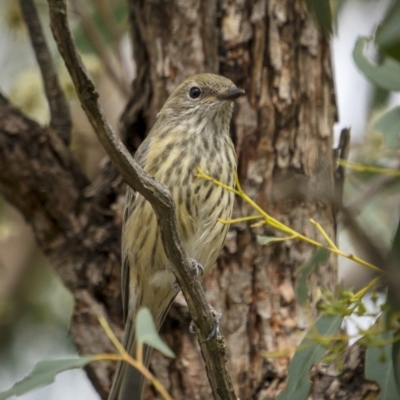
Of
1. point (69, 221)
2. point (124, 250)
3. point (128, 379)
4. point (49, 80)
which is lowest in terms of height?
point (128, 379)

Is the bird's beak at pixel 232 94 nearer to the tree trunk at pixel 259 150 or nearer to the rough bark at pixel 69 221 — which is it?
the tree trunk at pixel 259 150

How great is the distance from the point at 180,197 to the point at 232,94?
54 centimetres

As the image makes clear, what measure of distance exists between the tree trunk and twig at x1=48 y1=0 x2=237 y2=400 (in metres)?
0.90

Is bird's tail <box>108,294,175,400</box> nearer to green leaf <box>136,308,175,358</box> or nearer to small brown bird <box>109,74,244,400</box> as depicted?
small brown bird <box>109,74,244,400</box>

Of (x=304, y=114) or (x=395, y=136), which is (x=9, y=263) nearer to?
(x=304, y=114)

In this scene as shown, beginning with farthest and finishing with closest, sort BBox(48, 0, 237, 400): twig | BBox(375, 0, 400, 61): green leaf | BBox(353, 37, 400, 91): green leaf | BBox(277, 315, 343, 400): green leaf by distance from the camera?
BBox(353, 37, 400, 91): green leaf, BBox(277, 315, 343, 400): green leaf, BBox(48, 0, 237, 400): twig, BBox(375, 0, 400, 61): green leaf

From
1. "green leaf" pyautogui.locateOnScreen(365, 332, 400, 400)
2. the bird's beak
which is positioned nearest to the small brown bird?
the bird's beak

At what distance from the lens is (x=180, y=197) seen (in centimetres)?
329

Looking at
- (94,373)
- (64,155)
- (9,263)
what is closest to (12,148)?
(64,155)

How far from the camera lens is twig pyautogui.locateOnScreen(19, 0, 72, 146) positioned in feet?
13.1

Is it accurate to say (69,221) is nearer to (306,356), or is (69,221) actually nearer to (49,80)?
(49,80)

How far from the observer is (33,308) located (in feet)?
17.8

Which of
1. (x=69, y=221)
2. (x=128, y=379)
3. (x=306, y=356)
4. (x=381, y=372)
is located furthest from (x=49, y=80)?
(x=381, y=372)

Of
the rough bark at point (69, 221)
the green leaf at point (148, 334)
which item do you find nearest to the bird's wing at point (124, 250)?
the rough bark at point (69, 221)
